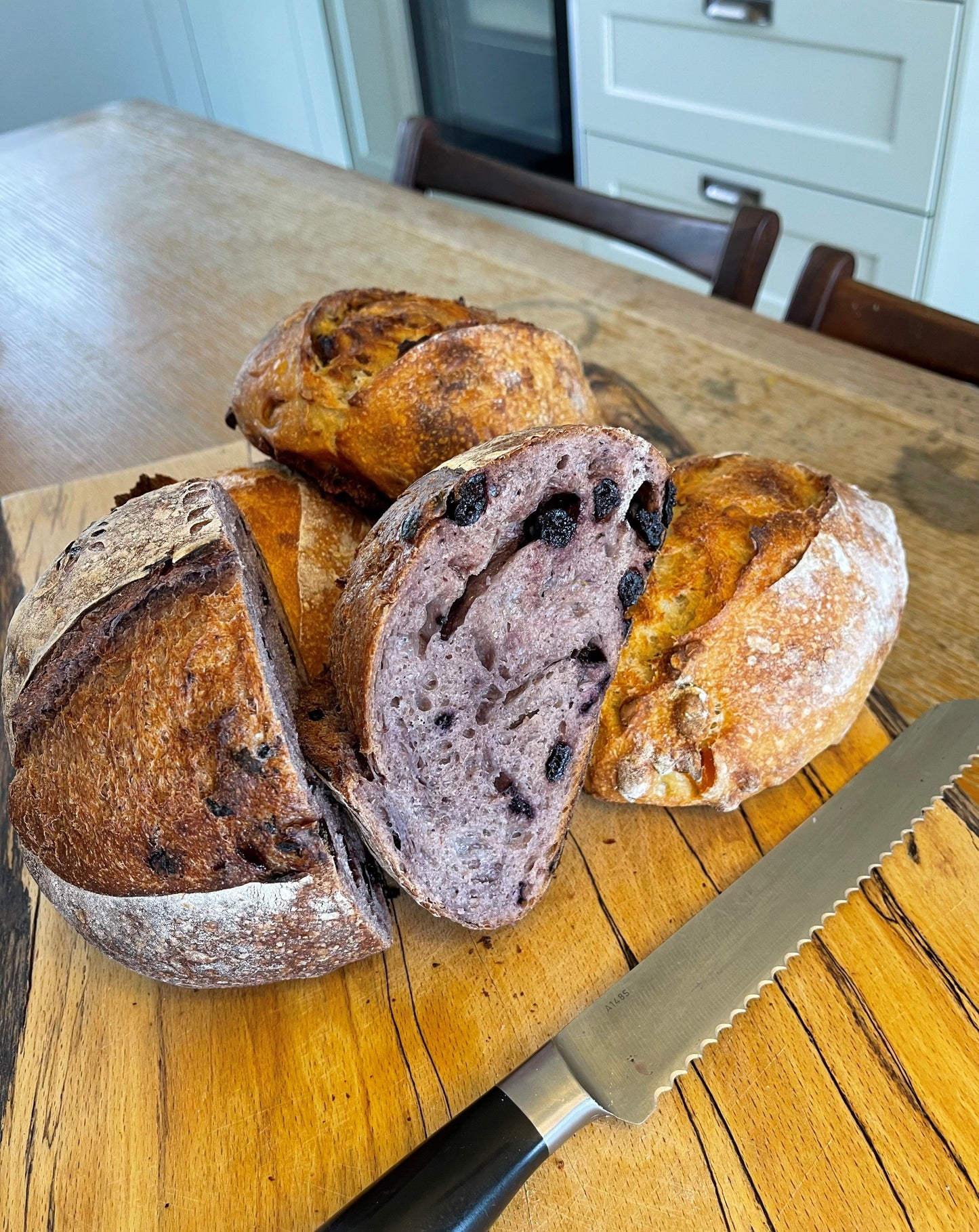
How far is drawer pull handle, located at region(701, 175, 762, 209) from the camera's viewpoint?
271 centimetres

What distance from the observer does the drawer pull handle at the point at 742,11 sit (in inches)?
94.7

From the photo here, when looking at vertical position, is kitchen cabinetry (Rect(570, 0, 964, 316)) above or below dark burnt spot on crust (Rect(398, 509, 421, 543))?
below

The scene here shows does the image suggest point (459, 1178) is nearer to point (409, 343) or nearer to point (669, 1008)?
point (669, 1008)

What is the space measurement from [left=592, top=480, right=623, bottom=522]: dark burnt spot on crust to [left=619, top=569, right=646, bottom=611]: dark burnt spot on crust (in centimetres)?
7

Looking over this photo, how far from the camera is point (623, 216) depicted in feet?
6.35

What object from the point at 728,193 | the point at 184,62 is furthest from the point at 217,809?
the point at 184,62

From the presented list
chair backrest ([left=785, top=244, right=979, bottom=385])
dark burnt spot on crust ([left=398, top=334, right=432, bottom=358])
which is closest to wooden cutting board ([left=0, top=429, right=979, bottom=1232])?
dark burnt spot on crust ([left=398, top=334, right=432, bottom=358])

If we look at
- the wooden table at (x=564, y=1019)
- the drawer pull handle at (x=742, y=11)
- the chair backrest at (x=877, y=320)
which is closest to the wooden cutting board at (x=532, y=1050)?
the wooden table at (x=564, y=1019)

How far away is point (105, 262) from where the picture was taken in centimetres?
223

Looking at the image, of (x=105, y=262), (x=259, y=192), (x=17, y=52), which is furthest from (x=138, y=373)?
(x=17, y=52)

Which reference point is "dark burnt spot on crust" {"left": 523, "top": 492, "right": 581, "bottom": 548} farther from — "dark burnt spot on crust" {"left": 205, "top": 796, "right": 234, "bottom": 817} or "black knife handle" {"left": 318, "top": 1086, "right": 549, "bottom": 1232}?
"black knife handle" {"left": 318, "top": 1086, "right": 549, "bottom": 1232}

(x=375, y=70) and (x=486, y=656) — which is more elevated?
(x=486, y=656)

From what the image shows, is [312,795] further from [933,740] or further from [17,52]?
[17,52]

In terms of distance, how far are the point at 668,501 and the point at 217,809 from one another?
0.48 m
